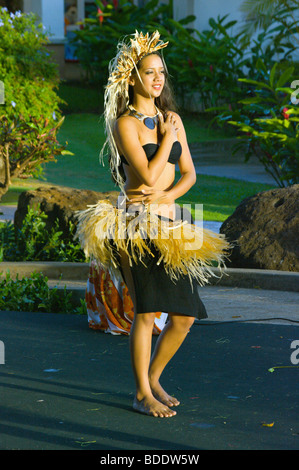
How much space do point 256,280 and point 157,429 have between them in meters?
3.93

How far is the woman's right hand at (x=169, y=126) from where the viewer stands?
16.0 ft

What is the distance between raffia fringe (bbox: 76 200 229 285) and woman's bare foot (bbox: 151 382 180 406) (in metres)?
0.66

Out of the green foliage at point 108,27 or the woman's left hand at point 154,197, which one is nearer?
the woman's left hand at point 154,197

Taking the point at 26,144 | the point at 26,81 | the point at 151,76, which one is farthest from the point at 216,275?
the point at 26,81

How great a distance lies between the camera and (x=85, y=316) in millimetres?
7387

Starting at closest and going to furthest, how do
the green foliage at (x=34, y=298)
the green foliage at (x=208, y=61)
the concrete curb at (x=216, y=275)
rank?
the green foliage at (x=34, y=298) < the concrete curb at (x=216, y=275) < the green foliage at (x=208, y=61)

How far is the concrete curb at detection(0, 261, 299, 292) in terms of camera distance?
8.18 meters

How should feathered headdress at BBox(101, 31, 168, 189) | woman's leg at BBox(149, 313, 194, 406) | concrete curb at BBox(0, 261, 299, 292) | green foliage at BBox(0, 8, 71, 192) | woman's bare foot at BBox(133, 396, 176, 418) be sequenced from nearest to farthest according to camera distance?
woman's bare foot at BBox(133, 396, 176, 418) → woman's leg at BBox(149, 313, 194, 406) → feathered headdress at BBox(101, 31, 168, 189) → concrete curb at BBox(0, 261, 299, 292) → green foliage at BBox(0, 8, 71, 192)

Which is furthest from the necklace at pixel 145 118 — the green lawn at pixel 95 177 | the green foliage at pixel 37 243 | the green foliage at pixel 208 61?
the green foliage at pixel 208 61

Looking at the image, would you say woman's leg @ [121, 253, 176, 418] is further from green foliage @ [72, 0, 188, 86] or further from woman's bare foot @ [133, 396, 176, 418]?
green foliage @ [72, 0, 188, 86]

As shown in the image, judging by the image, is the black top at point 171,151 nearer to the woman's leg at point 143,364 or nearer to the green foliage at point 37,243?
the woman's leg at point 143,364

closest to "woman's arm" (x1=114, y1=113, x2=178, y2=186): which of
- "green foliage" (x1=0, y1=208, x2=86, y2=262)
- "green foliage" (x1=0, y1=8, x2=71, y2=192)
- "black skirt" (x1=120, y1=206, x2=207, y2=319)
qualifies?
"black skirt" (x1=120, y1=206, x2=207, y2=319)

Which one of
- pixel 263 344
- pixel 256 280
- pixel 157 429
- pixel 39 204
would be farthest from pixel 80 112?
pixel 157 429
